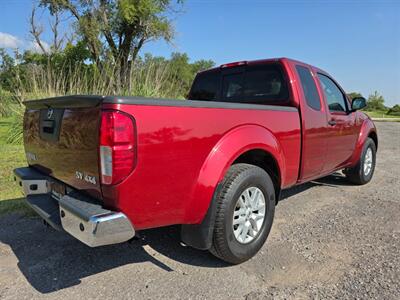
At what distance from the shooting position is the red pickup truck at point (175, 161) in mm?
2221

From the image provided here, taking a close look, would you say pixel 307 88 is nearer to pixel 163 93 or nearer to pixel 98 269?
pixel 98 269

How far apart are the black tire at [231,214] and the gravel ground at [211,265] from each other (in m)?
0.13

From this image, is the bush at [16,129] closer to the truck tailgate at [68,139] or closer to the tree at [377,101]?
the truck tailgate at [68,139]

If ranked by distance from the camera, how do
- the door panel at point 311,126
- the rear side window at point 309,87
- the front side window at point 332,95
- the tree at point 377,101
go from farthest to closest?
the tree at point 377,101, the front side window at point 332,95, the rear side window at point 309,87, the door panel at point 311,126

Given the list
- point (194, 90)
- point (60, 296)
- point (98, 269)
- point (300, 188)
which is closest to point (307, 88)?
point (194, 90)

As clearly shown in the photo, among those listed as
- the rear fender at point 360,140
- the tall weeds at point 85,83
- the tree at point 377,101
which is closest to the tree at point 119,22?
the tall weeds at point 85,83

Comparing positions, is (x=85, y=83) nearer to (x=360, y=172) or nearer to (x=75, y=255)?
(x=75, y=255)

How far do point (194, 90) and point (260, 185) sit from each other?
2.34 meters

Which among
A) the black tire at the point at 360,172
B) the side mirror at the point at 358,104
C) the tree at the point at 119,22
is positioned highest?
the tree at the point at 119,22

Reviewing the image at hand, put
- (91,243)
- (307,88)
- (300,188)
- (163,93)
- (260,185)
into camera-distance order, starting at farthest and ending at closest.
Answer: (163,93) < (300,188) < (307,88) < (260,185) < (91,243)

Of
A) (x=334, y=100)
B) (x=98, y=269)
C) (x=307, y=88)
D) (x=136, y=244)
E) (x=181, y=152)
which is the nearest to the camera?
(x=181, y=152)

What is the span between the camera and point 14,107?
368 inches

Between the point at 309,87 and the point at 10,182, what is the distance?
4652 millimetres

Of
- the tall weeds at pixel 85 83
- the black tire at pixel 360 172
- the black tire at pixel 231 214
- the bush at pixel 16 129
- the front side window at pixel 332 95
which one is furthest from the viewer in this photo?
the bush at pixel 16 129
